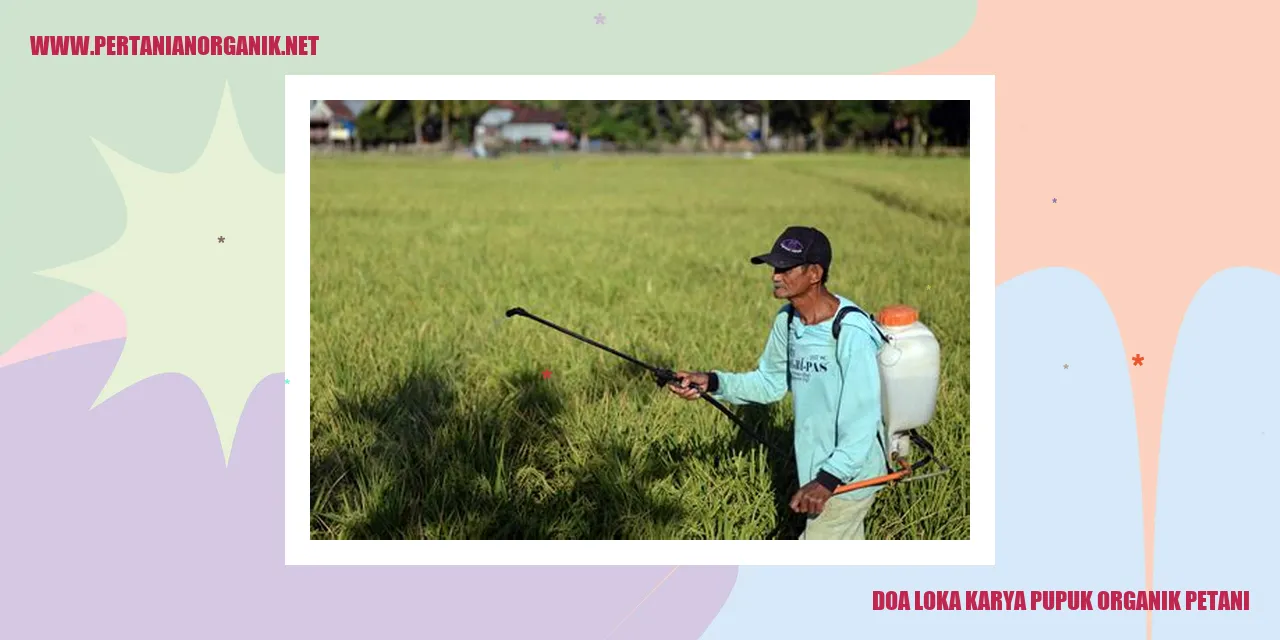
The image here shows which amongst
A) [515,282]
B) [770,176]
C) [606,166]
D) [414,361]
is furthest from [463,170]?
[414,361]

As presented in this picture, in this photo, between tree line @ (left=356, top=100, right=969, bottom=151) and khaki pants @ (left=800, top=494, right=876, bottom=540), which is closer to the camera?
khaki pants @ (left=800, top=494, right=876, bottom=540)

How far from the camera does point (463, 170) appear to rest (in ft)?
73.4

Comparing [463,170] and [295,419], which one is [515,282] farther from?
[463,170]

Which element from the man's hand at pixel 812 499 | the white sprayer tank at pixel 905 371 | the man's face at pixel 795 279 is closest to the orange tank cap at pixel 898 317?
the white sprayer tank at pixel 905 371

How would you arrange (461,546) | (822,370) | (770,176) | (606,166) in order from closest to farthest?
(822,370) → (461,546) → (770,176) → (606,166)

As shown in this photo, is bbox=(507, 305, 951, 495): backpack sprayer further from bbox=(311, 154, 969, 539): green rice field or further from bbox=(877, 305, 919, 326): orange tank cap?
bbox=(311, 154, 969, 539): green rice field

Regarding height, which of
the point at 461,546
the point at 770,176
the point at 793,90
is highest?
the point at 770,176

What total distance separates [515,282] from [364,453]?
9.48ft

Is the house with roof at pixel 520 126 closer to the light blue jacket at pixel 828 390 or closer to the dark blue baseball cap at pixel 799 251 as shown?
the light blue jacket at pixel 828 390

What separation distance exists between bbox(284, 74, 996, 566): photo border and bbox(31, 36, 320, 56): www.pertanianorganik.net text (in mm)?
111

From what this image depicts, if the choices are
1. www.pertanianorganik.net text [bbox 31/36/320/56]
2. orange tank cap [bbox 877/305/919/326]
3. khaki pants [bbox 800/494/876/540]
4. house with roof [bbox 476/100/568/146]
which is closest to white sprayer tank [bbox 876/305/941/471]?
orange tank cap [bbox 877/305/919/326]

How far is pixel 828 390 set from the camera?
3.04 metres

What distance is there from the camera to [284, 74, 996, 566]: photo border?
3.28 meters

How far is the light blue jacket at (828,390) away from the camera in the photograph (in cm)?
297
